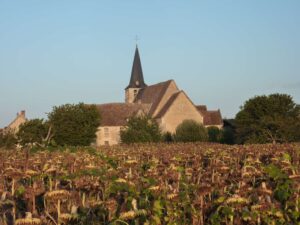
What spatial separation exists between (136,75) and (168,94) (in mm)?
26216

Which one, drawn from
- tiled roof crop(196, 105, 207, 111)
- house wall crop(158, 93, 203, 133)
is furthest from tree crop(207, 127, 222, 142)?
tiled roof crop(196, 105, 207, 111)

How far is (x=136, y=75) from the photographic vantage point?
107 meters

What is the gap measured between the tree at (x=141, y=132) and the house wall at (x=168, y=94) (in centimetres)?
2130

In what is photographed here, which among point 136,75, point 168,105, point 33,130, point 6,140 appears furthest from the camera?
point 136,75

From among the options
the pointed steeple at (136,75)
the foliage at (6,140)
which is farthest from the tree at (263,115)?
the pointed steeple at (136,75)

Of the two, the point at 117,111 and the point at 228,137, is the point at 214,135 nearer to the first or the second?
the point at 228,137

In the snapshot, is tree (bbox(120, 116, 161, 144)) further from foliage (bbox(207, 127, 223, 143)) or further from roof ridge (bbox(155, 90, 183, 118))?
roof ridge (bbox(155, 90, 183, 118))

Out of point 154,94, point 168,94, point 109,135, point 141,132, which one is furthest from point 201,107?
point 141,132

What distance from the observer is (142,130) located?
55.7 meters

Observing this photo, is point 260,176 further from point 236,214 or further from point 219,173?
point 236,214

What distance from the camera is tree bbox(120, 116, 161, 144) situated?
179 feet

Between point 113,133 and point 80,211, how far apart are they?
237 feet

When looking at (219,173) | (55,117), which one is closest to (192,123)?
(55,117)

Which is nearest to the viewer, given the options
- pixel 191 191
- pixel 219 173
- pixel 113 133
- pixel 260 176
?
pixel 191 191
